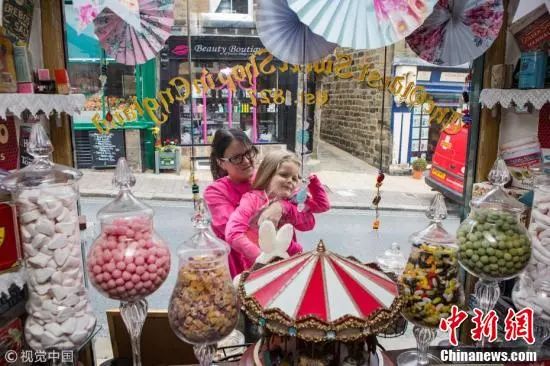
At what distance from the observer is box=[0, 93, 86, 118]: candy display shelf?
1.36 m

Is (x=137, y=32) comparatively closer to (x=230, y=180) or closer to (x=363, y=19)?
(x=230, y=180)

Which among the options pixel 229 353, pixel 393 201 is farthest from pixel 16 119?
pixel 393 201

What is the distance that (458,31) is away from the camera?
6.08 feet

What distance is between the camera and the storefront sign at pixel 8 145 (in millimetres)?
1472

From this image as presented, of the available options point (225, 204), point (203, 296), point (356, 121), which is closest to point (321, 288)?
point (203, 296)

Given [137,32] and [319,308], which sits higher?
[137,32]

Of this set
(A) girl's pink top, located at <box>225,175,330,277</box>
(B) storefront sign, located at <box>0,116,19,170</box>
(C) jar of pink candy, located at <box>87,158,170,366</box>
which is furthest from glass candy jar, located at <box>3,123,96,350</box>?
(A) girl's pink top, located at <box>225,175,330,277</box>

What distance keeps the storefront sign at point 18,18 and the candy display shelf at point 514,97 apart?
6.37 ft

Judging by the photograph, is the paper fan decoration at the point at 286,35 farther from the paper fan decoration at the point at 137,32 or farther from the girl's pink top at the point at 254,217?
the girl's pink top at the point at 254,217

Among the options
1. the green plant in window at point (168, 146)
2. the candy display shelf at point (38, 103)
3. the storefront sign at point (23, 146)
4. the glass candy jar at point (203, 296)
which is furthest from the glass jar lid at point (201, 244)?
the green plant in window at point (168, 146)

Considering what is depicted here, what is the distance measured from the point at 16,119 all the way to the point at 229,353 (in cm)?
118

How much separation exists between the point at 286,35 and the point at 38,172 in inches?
51.0

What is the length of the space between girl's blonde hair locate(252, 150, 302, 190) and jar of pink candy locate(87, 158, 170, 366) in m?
0.65

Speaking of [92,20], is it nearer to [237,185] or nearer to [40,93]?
[40,93]
